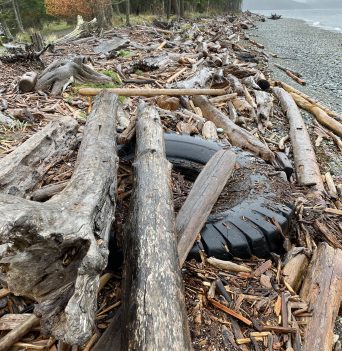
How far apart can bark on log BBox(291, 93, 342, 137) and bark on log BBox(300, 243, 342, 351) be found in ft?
16.5

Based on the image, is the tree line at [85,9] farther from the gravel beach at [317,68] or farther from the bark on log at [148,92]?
the bark on log at [148,92]

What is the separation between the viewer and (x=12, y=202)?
1864 millimetres

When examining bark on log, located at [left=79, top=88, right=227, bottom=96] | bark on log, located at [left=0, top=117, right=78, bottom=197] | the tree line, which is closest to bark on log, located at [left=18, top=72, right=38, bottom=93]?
bark on log, located at [left=79, top=88, right=227, bottom=96]

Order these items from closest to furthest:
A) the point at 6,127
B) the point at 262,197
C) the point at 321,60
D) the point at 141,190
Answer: the point at 141,190 < the point at 262,197 < the point at 6,127 < the point at 321,60

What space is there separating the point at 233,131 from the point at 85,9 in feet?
85.9

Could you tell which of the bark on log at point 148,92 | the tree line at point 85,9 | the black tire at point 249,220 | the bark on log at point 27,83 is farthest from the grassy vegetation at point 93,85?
the tree line at point 85,9

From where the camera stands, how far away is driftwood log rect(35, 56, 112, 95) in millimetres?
7168

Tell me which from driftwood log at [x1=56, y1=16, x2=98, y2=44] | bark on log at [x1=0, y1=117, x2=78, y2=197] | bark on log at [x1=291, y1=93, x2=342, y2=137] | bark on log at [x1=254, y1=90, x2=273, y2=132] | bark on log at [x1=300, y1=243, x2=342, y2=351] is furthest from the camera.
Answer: driftwood log at [x1=56, y1=16, x2=98, y2=44]

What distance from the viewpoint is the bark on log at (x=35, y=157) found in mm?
3301

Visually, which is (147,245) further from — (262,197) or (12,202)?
(262,197)

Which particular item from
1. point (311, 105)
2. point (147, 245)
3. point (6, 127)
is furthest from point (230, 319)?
point (311, 105)

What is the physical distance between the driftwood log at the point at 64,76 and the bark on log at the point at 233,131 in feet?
8.25

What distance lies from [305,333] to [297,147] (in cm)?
429

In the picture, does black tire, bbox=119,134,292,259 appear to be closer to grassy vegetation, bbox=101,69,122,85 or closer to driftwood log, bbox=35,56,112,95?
driftwood log, bbox=35,56,112,95
